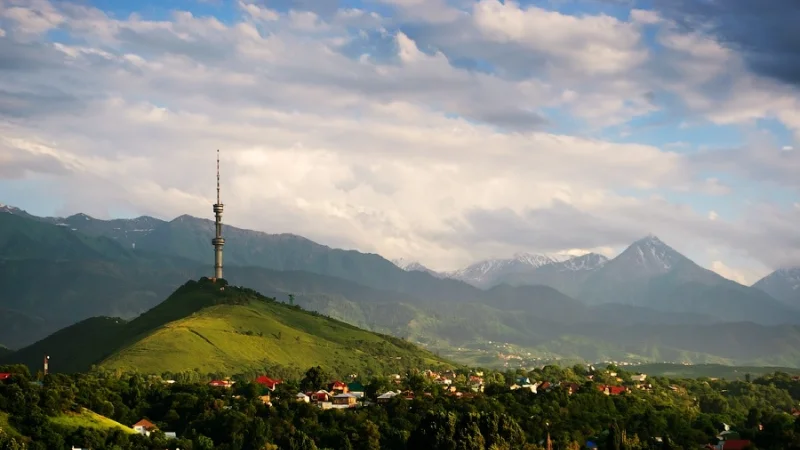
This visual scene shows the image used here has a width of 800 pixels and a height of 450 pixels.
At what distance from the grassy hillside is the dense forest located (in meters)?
0.40

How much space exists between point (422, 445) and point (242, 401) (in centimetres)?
5843

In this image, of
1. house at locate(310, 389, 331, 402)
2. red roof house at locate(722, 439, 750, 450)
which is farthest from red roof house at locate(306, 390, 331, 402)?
red roof house at locate(722, 439, 750, 450)

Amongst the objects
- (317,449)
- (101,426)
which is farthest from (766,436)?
(101,426)

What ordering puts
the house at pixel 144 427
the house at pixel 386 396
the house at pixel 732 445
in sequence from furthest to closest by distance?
the house at pixel 386 396 < the house at pixel 732 445 < the house at pixel 144 427

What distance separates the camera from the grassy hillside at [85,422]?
445 ft

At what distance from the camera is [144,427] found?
150 m

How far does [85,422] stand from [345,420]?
129 feet

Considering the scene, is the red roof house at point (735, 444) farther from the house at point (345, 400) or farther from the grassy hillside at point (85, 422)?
the grassy hillside at point (85, 422)

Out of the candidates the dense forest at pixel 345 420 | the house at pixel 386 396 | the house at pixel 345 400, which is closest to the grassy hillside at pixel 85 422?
the dense forest at pixel 345 420

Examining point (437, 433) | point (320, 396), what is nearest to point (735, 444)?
point (437, 433)

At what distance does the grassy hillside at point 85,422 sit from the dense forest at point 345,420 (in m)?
0.40

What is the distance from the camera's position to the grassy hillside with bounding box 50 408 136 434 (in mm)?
135750

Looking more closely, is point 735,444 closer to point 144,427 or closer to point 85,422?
point 144,427

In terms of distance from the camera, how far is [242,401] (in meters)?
170
